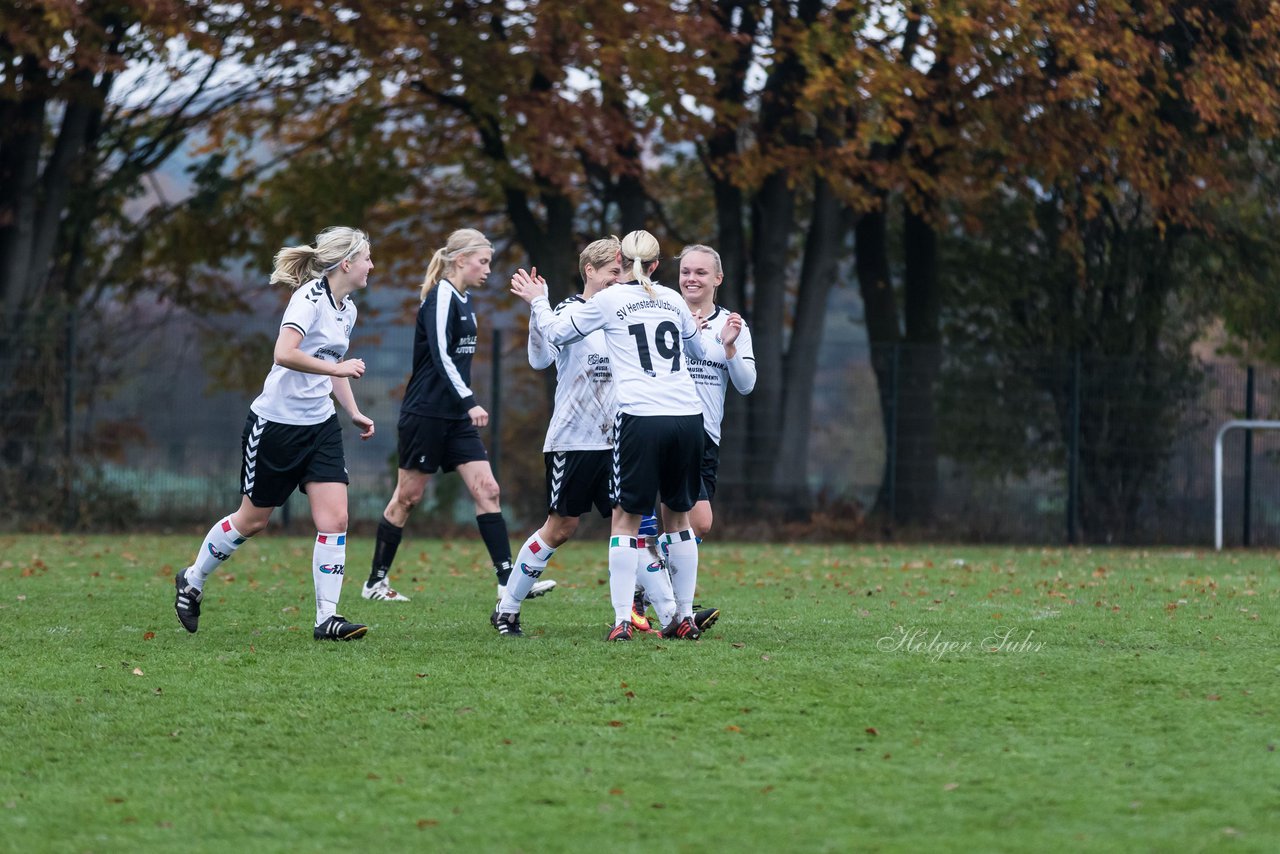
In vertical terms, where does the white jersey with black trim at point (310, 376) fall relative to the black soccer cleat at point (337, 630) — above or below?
above

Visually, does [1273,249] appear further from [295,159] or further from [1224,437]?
[295,159]

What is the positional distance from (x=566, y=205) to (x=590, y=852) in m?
15.5

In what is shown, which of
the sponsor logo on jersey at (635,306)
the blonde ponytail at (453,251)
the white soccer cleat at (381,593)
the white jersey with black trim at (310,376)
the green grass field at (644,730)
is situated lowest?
the green grass field at (644,730)

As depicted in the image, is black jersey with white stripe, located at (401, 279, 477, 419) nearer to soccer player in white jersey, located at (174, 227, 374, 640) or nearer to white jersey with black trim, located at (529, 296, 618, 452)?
white jersey with black trim, located at (529, 296, 618, 452)

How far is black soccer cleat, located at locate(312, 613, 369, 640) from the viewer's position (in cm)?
778

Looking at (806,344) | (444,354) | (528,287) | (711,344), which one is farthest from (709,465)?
(806,344)

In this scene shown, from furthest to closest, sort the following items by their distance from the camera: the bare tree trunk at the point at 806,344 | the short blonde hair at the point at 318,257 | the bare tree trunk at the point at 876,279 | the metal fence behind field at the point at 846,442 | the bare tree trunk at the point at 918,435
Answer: the bare tree trunk at the point at 876,279 < the bare tree trunk at the point at 806,344 < the bare tree trunk at the point at 918,435 < the metal fence behind field at the point at 846,442 < the short blonde hair at the point at 318,257

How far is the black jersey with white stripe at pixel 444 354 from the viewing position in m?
9.02

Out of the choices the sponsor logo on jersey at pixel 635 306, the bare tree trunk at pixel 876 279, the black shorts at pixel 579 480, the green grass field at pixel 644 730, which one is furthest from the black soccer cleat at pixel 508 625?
the bare tree trunk at pixel 876 279

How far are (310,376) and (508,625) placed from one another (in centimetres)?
153

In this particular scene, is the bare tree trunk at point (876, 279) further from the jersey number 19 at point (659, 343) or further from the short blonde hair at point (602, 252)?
the jersey number 19 at point (659, 343)

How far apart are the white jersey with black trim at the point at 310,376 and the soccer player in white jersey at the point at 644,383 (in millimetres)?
975

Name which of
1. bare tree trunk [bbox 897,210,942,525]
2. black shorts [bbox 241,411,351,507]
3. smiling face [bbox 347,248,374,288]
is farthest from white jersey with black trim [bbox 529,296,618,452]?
bare tree trunk [bbox 897,210,942,525]

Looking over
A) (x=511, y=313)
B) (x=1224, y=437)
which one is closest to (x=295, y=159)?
(x=511, y=313)
